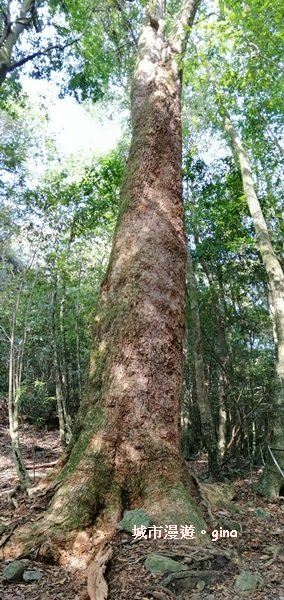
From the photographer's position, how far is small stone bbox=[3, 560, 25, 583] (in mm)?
2665

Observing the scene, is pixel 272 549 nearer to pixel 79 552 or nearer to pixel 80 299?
pixel 79 552

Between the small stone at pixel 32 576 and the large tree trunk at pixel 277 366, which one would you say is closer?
the small stone at pixel 32 576

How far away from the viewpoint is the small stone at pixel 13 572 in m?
2.67

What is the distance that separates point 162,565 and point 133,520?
44 cm

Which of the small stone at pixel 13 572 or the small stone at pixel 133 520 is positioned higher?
the small stone at pixel 133 520

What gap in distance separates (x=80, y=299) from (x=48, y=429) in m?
5.13

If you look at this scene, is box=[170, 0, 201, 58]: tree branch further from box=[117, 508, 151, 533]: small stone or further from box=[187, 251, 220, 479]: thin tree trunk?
box=[117, 508, 151, 533]: small stone

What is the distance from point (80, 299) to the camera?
13.5 metres

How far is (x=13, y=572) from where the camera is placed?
8.84 feet

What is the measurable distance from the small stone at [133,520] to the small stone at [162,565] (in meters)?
0.29

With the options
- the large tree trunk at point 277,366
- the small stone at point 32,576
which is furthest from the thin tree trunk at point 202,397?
the small stone at point 32,576

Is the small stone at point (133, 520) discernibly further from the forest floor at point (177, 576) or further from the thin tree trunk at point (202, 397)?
the thin tree trunk at point (202, 397)

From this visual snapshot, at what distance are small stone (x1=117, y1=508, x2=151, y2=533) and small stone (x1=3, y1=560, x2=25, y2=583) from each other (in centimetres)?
68

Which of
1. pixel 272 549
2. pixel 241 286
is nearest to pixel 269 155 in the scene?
pixel 241 286
